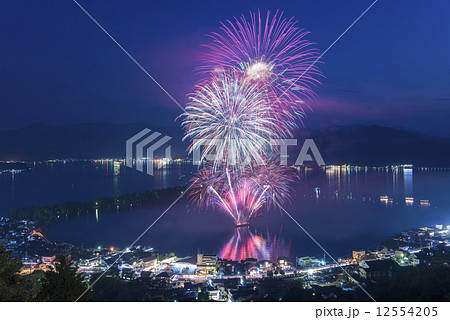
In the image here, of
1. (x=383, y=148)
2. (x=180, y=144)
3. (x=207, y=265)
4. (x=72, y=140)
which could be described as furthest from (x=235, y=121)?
(x=72, y=140)

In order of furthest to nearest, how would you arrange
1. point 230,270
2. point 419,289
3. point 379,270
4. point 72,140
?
point 72,140 → point 230,270 → point 379,270 → point 419,289

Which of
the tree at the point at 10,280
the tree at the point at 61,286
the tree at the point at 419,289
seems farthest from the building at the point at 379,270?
the tree at the point at 10,280

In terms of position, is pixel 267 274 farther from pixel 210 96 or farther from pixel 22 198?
pixel 22 198

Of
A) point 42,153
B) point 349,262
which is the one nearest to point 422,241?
point 349,262

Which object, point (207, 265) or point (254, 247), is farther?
point (254, 247)

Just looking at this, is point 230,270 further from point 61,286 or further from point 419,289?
point 61,286

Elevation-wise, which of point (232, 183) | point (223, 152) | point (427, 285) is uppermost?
point (223, 152)

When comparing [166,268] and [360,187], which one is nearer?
[166,268]

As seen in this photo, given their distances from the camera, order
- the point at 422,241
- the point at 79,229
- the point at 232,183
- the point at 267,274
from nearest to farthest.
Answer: the point at 267,274 < the point at 422,241 < the point at 232,183 < the point at 79,229
